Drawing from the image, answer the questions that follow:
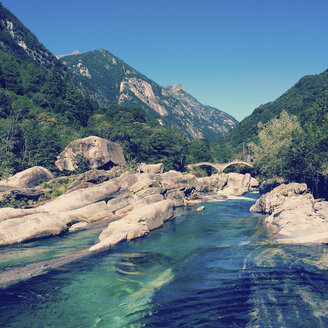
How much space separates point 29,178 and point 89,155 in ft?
32.6

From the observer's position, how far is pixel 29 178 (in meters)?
40.8

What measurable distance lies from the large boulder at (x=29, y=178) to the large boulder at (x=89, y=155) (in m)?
5.03

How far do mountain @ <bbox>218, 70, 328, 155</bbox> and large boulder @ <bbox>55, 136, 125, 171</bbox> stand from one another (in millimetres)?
96952

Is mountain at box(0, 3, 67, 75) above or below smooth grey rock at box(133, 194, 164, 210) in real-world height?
above

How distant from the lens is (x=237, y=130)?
184m

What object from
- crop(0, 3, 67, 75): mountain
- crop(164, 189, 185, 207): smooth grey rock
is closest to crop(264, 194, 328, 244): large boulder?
crop(164, 189, 185, 207): smooth grey rock

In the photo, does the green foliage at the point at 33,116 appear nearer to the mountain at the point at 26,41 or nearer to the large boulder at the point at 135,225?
the large boulder at the point at 135,225


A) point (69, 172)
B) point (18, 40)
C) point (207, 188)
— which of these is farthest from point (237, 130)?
point (69, 172)

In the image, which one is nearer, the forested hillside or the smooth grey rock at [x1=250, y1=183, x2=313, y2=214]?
the smooth grey rock at [x1=250, y1=183, x2=313, y2=214]

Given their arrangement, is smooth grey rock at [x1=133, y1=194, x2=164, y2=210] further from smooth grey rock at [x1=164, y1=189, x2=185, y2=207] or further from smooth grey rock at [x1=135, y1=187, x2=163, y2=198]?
smooth grey rock at [x1=164, y1=189, x2=185, y2=207]

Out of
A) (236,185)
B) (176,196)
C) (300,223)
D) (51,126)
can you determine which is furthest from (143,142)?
(300,223)

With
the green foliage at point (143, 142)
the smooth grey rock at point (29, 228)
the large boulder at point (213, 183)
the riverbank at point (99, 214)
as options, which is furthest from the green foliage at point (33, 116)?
the large boulder at point (213, 183)

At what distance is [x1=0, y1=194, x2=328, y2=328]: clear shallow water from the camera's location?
1188 cm

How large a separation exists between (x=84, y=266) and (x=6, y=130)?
4231 centimetres
